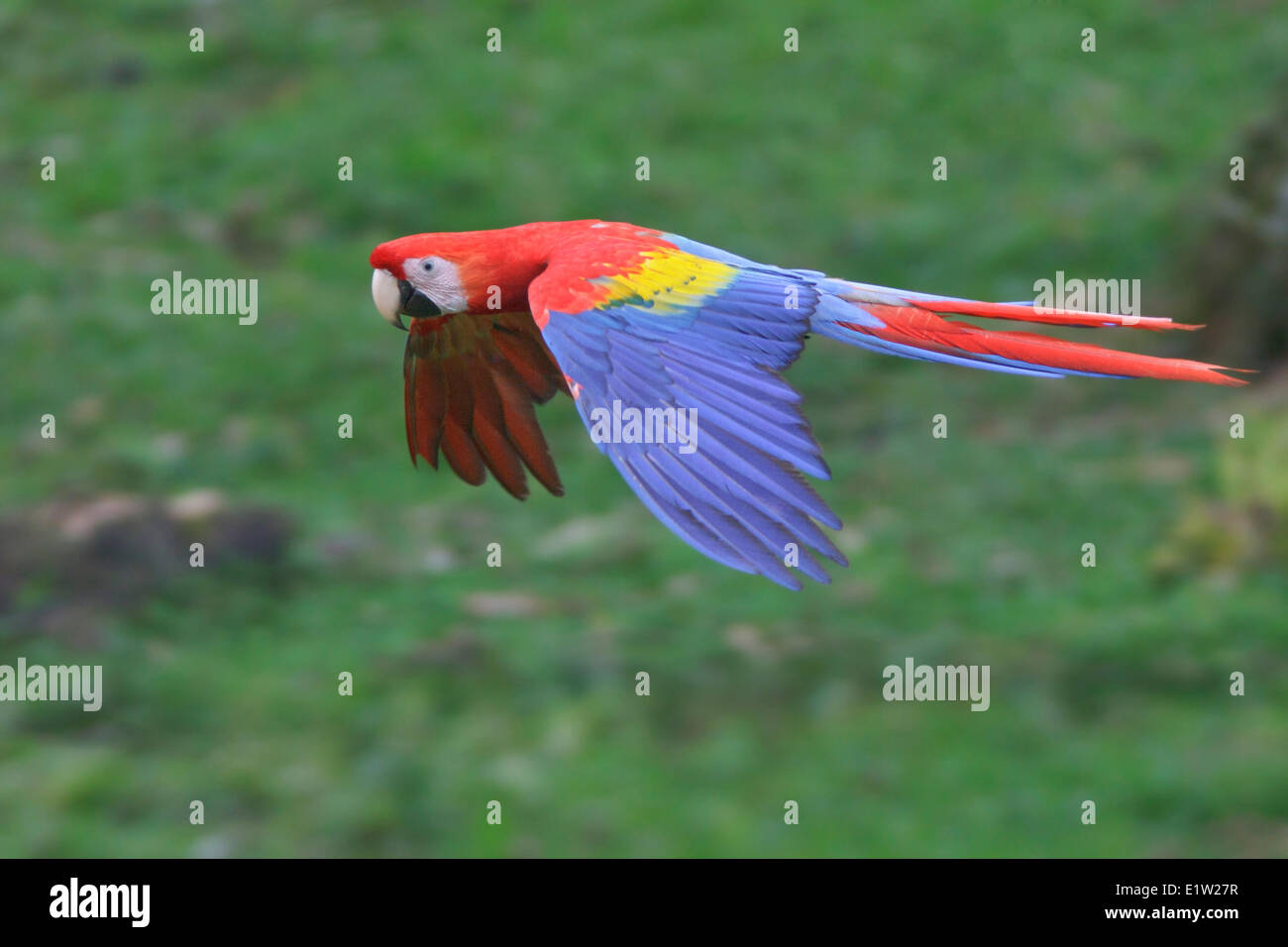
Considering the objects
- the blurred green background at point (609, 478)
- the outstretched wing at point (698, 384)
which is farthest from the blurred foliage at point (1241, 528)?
the outstretched wing at point (698, 384)

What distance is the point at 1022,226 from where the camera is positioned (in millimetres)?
7688

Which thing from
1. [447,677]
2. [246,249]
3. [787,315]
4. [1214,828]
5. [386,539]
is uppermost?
[246,249]

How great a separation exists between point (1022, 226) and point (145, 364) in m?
3.82

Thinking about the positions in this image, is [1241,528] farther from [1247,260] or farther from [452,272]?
[452,272]

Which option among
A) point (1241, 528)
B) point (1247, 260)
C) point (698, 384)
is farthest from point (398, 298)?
point (1247, 260)

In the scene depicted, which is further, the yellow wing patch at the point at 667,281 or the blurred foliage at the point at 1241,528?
the blurred foliage at the point at 1241,528

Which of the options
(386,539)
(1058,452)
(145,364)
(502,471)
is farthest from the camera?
(145,364)

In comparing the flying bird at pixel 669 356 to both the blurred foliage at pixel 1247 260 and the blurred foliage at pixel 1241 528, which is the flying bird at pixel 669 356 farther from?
the blurred foliage at pixel 1247 260

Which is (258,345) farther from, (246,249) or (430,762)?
(430,762)

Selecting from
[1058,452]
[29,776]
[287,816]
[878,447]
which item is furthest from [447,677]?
[1058,452]

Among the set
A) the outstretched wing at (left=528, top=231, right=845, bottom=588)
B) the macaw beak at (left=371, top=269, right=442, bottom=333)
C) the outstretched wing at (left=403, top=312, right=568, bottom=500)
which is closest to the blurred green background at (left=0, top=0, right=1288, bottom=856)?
the outstretched wing at (left=403, top=312, right=568, bottom=500)

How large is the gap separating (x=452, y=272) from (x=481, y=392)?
11.9 inches

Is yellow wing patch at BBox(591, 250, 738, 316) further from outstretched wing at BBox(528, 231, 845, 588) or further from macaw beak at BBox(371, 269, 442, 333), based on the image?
macaw beak at BBox(371, 269, 442, 333)

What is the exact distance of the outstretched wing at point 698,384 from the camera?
2430 millimetres
